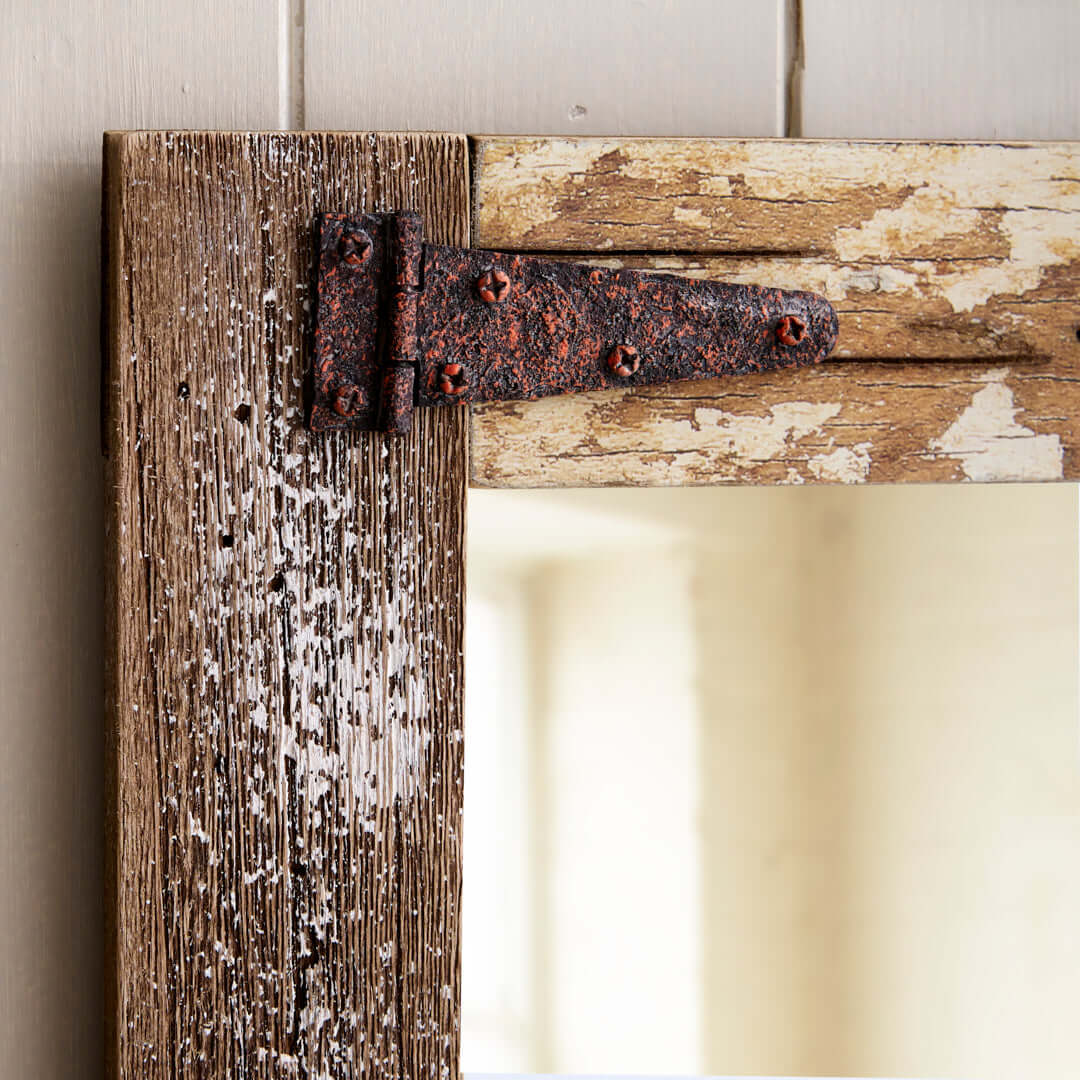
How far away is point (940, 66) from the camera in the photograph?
1.70 ft

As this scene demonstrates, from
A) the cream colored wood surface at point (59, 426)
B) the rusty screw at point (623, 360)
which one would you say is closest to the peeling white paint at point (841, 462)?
the rusty screw at point (623, 360)

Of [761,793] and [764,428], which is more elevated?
[764,428]

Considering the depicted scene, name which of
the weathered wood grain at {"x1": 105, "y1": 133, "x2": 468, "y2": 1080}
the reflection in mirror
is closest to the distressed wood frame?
the weathered wood grain at {"x1": 105, "y1": 133, "x2": 468, "y2": 1080}

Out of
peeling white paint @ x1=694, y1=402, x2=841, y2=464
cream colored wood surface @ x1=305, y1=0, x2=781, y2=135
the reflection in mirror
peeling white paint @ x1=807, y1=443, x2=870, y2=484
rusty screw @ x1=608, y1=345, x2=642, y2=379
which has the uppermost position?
cream colored wood surface @ x1=305, y1=0, x2=781, y2=135

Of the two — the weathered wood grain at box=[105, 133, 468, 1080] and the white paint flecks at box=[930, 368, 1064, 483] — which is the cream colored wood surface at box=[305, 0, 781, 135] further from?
the white paint flecks at box=[930, 368, 1064, 483]

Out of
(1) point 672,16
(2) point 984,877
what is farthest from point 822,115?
(2) point 984,877

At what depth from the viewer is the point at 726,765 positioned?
0.63m

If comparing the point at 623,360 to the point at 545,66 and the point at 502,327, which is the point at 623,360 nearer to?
the point at 502,327

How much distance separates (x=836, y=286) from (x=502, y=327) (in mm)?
182

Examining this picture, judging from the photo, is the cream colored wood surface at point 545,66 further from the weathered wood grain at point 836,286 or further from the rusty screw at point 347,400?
the rusty screw at point 347,400

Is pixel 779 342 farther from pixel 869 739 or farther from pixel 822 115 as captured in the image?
pixel 869 739

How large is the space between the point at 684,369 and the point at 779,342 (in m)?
0.05

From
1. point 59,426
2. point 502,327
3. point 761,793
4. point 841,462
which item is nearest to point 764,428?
point 841,462

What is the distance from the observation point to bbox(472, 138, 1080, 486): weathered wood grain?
48cm
